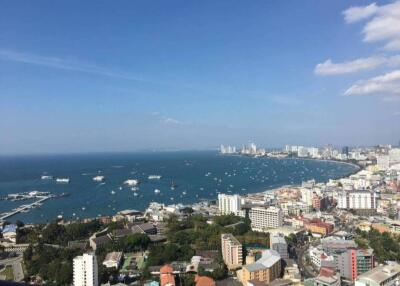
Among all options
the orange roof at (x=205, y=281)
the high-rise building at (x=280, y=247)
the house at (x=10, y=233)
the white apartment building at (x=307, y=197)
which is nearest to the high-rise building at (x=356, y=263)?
the high-rise building at (x=280, y=247)

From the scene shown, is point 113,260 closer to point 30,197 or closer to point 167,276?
point 167,276

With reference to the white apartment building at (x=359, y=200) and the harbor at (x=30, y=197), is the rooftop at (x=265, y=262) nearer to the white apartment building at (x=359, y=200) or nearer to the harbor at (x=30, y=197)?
the white apartment building at (x=359, y=200)

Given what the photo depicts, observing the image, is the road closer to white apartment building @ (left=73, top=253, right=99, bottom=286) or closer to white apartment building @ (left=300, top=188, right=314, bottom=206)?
white apartment building @ (left=73, top=253, right=99, bottom=286)

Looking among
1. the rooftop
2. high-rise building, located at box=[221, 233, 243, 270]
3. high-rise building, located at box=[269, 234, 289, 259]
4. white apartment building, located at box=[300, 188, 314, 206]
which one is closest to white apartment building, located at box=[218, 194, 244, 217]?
white apartment building, located at box=[300, 188, 314, 206]


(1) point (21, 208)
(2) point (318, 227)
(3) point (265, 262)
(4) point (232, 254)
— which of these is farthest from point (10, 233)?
(2) point (318, 227)

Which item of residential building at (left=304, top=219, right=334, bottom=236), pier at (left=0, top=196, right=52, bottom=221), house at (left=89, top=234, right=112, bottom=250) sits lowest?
pier at (left=0, top=196, right=52, bottom=221)

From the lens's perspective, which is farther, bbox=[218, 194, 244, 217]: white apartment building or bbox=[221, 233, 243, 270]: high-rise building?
bbox=[218, 194, 244, 217]: white apartment building
